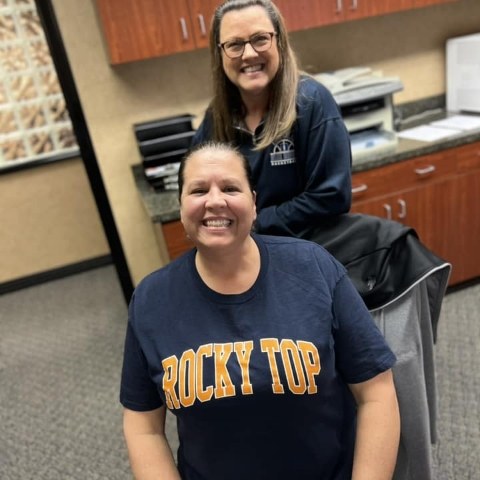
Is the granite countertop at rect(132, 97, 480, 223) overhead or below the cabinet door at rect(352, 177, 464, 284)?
overhead

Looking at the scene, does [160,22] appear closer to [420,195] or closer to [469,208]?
[420,195]

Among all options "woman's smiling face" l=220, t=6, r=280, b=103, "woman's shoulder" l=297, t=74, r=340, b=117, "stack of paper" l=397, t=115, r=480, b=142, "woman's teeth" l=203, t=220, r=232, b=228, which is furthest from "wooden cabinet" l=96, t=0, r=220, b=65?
"woman's teeth" l=203, t=220, r=232, b=228

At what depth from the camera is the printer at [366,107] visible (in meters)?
2.23

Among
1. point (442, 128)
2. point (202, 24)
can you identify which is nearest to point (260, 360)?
point (202, 24)

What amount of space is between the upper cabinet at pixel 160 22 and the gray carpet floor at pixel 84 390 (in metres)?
1.60

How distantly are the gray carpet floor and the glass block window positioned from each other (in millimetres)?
1178

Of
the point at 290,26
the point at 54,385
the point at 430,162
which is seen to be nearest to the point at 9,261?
the point at 54,385

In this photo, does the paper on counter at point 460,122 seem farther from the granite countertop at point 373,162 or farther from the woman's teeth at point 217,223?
the woman's teeth at point 217,223

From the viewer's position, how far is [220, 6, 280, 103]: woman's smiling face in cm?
122

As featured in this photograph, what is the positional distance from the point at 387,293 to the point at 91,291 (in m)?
2.77

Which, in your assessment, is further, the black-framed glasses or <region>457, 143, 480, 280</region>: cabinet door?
<region>457, 143, 480, 280</region>: cabinet door

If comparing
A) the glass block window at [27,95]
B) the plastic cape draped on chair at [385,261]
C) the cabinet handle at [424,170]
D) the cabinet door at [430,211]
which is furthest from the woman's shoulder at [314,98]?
the glass block window at [27,95]

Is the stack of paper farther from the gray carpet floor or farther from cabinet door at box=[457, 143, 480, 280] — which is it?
the gray carpet floor

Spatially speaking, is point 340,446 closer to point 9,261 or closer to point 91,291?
point 91,291
